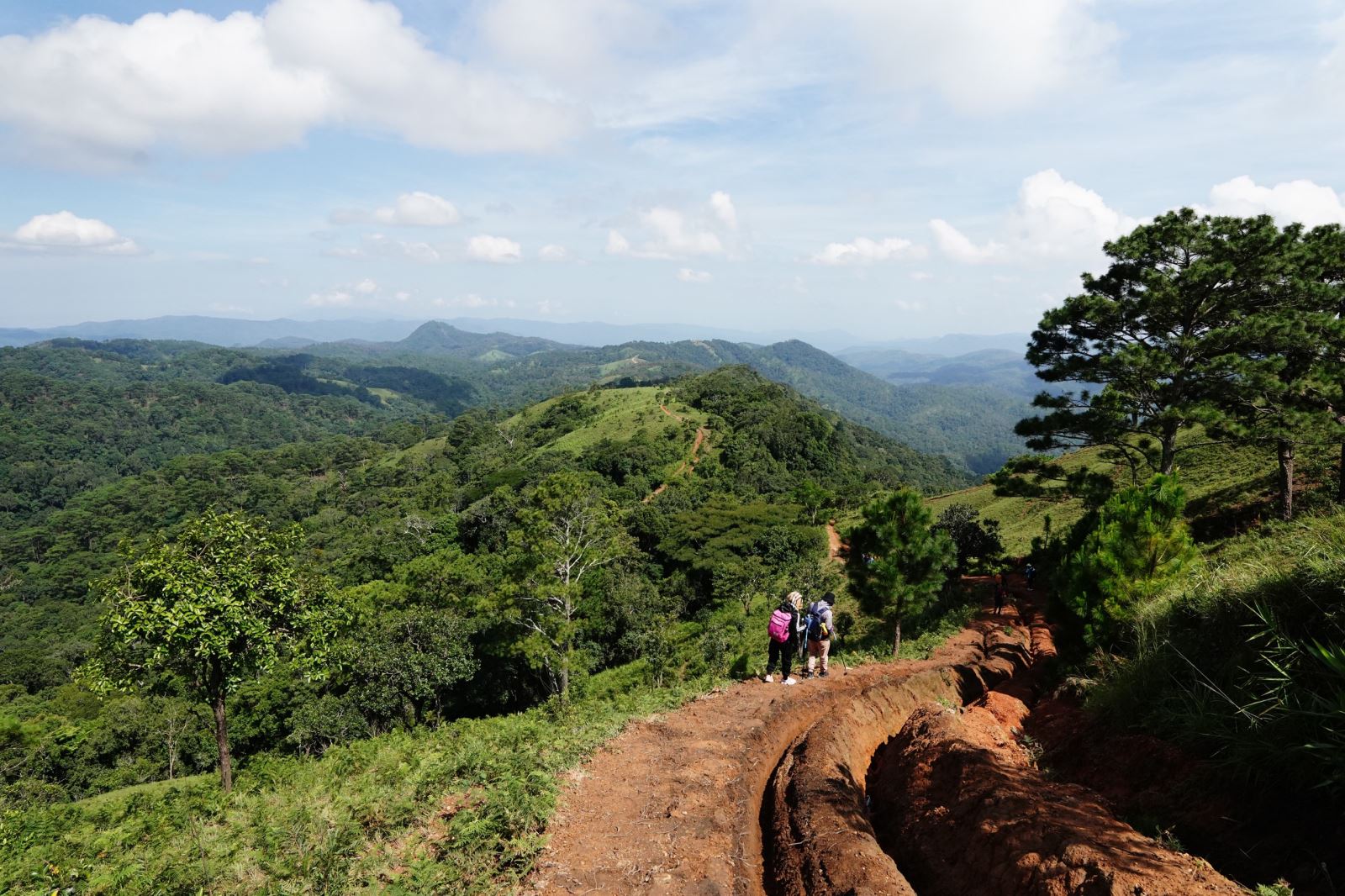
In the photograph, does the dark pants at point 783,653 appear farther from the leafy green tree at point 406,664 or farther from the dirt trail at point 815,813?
the leafy green tree at point 406,664

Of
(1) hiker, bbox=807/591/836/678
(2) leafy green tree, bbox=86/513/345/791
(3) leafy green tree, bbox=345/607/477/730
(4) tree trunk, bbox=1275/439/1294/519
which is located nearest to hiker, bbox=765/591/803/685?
(1) hiker, bbox=807/591/836/678

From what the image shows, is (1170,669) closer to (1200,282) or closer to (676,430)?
(1200,282)

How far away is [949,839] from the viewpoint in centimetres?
612

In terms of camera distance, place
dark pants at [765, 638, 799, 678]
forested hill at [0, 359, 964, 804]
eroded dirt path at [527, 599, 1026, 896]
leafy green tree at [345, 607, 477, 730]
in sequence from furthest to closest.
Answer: forested hill at [0, 359, 964, 804] < leafy green tree at [345, 607, 477, 730] < dark pants at [765, 638, 799, 678] < eroded dirt path at [527, 599, 1026, 896]

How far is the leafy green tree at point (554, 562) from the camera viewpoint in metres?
23.6

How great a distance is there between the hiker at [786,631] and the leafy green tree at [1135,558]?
5680 millimetres

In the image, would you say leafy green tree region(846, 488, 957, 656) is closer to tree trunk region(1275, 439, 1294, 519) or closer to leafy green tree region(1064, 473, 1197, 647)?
leafy green tree region(1064, 473, 1197, 647)

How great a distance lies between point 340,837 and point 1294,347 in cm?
2338

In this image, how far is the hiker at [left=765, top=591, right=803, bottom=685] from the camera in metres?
11.9

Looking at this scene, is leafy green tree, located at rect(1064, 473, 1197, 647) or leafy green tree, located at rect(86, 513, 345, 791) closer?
leafy green tree, located at rect(86, 513, 345, 791)

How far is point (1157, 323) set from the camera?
664 inches

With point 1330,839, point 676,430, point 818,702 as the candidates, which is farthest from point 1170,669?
point 676,430

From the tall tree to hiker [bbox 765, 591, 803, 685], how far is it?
12.0m

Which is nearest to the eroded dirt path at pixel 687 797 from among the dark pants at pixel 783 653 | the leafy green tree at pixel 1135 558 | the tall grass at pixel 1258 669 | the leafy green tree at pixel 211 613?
the dark pants at pixel 783 653
